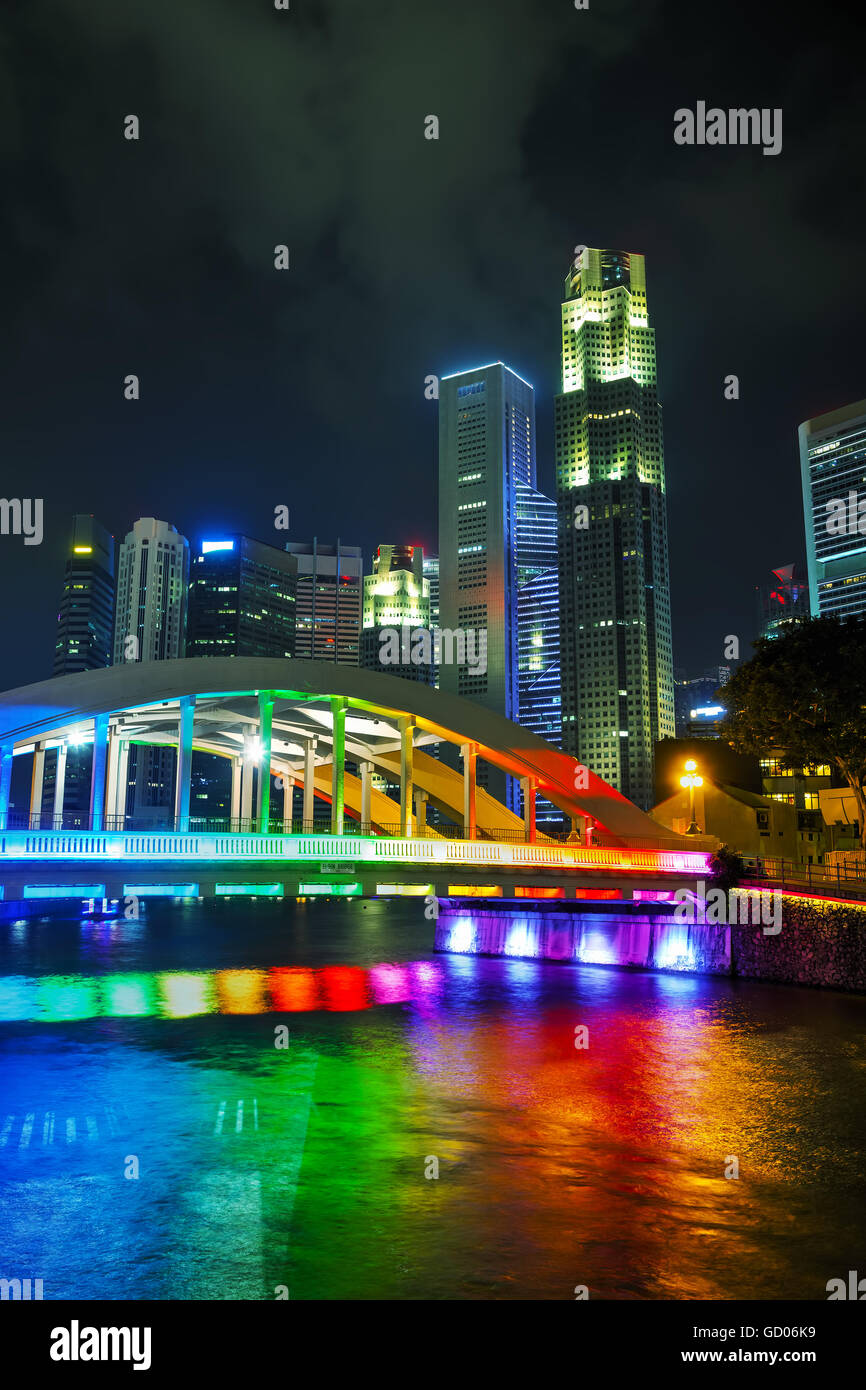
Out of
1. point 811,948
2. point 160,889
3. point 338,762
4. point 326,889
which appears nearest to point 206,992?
point 160,889

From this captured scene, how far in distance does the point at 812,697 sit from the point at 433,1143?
107 ft

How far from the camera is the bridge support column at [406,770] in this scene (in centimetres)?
4768

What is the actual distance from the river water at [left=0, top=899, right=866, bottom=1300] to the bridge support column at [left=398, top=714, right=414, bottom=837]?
13638mm

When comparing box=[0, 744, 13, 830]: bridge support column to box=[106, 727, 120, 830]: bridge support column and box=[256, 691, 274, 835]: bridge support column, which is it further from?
box=[106, 727, 120, 830]: bridge support column

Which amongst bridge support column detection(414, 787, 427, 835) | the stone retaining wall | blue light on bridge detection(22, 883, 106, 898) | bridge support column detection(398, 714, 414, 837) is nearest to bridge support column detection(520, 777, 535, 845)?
bridge support column detection(398, 714, 414, 837)

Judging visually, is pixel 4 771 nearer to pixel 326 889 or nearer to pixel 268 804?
pixel 268 804

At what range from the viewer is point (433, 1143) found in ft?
54.2

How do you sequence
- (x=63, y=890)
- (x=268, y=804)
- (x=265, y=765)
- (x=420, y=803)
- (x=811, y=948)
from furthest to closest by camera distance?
(x=420, y=803) → (x=265, y=765) → (x=268, y=804) → (x=811, y=948) → (x=63, y=890)

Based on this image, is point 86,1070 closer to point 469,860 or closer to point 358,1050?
point 358,1050

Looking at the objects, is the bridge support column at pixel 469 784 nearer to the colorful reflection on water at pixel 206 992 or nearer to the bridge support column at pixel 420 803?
the colorful reflection on water at pixel 206 992

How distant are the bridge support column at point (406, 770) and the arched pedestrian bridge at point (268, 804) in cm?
11

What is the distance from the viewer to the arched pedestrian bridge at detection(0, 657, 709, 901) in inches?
1283

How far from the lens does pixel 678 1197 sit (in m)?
13.8

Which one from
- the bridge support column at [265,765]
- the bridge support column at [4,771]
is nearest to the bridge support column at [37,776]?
the bridge support column at [4,771]
